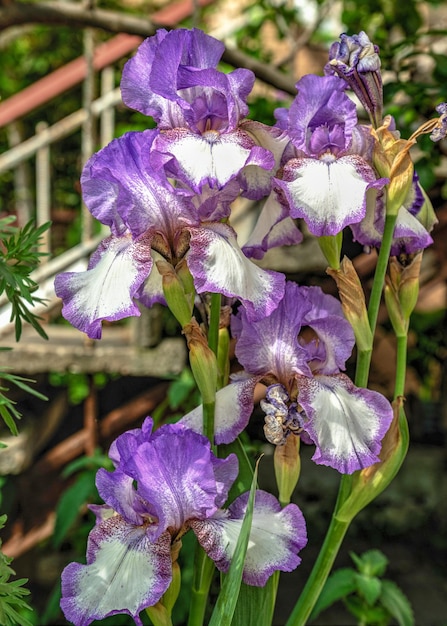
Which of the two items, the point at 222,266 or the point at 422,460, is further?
the point at 422,460

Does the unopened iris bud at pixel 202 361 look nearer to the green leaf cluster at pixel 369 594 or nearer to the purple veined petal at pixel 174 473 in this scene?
the purple veined petal at pixel 174 473

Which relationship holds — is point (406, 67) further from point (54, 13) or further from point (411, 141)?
point (411, 141)

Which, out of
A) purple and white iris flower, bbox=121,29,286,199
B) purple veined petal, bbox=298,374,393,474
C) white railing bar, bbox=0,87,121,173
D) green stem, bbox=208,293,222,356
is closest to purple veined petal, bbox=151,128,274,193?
purple and white iris flower, bbox=121,29,286,199

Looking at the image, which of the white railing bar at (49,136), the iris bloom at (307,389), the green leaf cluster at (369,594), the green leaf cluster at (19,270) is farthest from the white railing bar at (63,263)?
the iris bloom at (307,389)

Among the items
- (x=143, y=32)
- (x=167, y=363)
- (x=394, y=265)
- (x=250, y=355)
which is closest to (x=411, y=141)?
(x=394, y=265)

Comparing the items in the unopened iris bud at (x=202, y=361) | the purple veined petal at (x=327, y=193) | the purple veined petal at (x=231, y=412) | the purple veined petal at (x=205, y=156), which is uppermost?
the purple veined petal at (x=205, y=156)

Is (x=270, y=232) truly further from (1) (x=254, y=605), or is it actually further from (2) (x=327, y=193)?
(1) (x=254, y=605)

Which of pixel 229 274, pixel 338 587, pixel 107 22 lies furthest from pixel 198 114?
pixel 107 22

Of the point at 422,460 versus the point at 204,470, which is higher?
the point at 204,470
